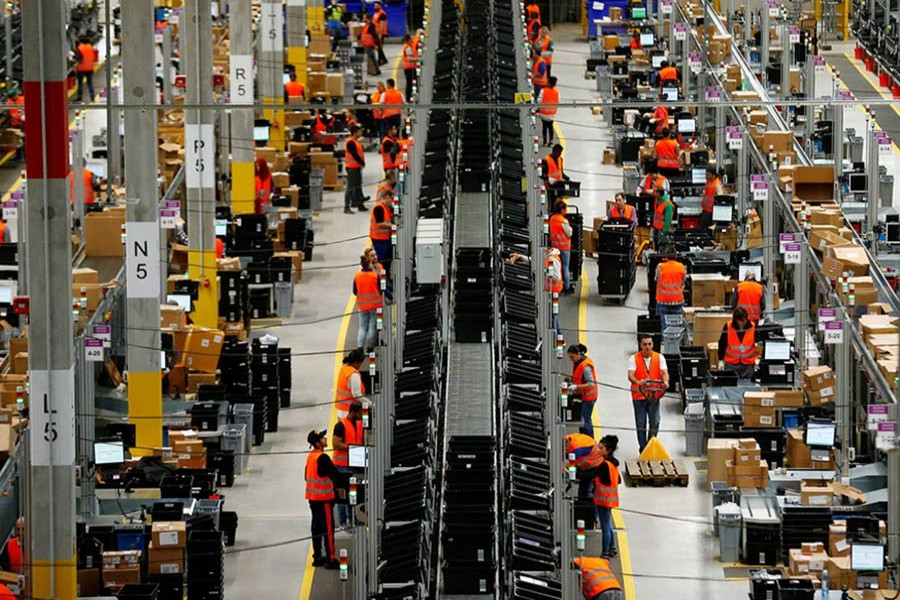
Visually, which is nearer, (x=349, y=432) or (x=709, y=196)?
(x=349, y=432)

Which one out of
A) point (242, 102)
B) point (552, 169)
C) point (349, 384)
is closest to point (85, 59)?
point (242, 102)

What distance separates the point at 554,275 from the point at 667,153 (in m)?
8.54

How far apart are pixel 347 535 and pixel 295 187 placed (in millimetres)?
11951

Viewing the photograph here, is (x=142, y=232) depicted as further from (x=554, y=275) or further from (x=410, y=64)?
(x=410, y=64)

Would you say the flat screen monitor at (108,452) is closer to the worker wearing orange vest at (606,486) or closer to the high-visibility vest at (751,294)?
the worker wearing orange vest at (606,486)

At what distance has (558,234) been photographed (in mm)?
26938

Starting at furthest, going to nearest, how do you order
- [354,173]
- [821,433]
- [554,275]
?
1. [354,173]
2. [554,275]
3. [821,433]

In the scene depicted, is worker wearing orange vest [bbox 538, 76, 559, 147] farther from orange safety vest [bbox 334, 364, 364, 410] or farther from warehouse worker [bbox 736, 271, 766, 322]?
orange safety vest [bbox 334, 364, 364, 410]

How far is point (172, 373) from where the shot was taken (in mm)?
24422

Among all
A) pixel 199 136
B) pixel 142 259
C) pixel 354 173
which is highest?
pixel 199 136

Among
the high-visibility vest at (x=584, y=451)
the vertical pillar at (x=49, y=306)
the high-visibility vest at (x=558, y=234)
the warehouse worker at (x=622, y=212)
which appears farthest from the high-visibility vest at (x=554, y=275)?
the vertical pillar at (x=49, y=306)

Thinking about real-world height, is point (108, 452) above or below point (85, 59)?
below

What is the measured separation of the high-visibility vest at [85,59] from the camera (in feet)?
137

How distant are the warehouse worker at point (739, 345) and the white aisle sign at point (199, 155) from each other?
643 centimetres
